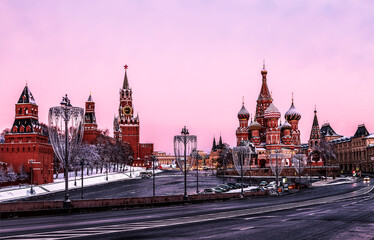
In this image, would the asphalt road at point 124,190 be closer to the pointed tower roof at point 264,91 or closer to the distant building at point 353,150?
the pointed tower roof at point 264,91

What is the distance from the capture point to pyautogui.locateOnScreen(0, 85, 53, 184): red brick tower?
92.2 m

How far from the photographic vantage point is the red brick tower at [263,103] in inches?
5812

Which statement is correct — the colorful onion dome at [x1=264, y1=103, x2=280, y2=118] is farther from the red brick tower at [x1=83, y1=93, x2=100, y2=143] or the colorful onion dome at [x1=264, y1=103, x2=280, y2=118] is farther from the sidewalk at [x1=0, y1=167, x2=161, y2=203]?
the red brick tower at [x1=83, y1=93, x2=100, y2=143]

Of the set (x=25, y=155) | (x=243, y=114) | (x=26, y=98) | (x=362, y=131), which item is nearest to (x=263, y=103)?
(x=243, y=114)

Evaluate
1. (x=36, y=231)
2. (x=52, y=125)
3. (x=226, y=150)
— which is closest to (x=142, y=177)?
(x=226, y=150)

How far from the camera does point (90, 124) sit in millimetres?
164250

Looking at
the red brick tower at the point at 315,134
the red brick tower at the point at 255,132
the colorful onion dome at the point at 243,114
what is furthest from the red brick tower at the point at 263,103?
the red brick tower at the point at 315,134

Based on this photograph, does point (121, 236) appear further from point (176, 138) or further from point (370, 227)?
point (176, 138)

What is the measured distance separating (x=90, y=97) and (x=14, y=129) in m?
79.9

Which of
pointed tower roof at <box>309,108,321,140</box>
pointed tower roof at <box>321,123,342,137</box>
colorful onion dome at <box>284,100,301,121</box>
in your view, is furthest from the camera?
pointed tower roof at <box>321,123,342,137</box>

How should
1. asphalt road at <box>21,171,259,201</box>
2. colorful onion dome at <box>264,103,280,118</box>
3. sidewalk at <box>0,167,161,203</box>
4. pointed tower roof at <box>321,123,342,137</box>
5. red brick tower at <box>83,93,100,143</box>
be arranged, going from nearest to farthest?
asphalt road at <box>21,171,259,201</box> < sidewalk at <box>0,167,161,203</box> < colorful onion dome at <box>264,103,280,118</box> < red brick tower at <box>83,93,100,143</box> < pointed tower roof at <box>321,123,342,137</box>

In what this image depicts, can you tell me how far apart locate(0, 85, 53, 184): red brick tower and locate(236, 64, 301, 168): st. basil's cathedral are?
6844cm

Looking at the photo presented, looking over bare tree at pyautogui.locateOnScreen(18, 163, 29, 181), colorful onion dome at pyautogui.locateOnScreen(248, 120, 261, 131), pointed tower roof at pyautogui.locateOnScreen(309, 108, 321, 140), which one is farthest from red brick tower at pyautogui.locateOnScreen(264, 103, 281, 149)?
bare tree at pyautogui.locateOnScreen(18, 163, 29, 181)

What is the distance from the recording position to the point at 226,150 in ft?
565
